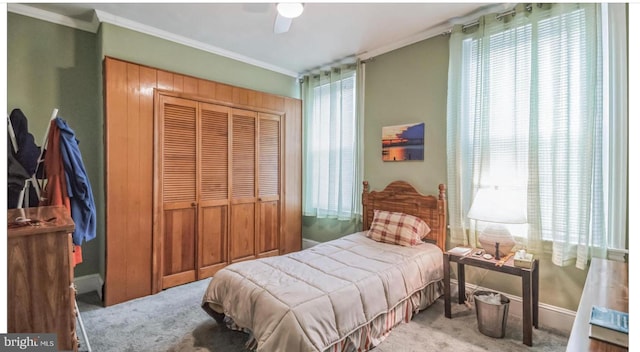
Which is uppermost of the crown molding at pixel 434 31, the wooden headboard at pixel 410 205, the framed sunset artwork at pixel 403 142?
the crown molding at pixel 434 31

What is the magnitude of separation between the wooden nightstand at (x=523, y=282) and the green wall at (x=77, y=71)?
3.27 metres

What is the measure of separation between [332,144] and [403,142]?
1029 millimetres

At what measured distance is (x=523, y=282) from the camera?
83.7 inches

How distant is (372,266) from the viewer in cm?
229

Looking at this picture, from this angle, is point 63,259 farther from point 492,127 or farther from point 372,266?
point 492,127

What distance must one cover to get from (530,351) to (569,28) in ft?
7.97

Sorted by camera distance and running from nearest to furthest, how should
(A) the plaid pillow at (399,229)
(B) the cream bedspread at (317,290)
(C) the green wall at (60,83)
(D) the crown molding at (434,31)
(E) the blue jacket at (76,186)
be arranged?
1. (B) the cream bedspread at (317,290)
2. (E) the blue jacket at (76,186)
3. (D) the crown molding at (434,31)
4. (C) the green wall at (60,83)
5. (A) the plaid pillow at (399,229)

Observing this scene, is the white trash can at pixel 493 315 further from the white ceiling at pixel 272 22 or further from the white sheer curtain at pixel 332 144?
the white ceiling at pixel 272 22

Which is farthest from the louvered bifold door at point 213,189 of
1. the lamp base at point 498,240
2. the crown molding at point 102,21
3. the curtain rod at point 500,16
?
the lamp base at point 498,240

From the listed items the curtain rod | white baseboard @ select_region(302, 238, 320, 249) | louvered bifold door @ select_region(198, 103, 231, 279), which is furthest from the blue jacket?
the curtain rod

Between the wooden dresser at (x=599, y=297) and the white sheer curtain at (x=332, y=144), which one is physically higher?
the white sheer curtain at (x=332, y=144)

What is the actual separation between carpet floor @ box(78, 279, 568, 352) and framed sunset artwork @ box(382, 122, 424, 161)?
1.58 metres

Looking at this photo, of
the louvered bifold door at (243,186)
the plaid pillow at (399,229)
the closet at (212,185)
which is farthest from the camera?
the louvered bifold door at (243,186)

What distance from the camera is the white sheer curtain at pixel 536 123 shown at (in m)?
2.13
